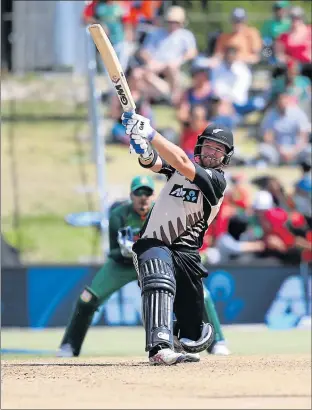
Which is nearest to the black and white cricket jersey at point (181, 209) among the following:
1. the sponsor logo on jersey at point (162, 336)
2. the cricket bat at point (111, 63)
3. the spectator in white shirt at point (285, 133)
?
the cricket bat at point (111, 63)

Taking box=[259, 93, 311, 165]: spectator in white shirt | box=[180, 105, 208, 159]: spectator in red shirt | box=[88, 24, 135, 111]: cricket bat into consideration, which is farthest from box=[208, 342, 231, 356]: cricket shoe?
box=[259, 93, 311, 165]: spectator in white shirt

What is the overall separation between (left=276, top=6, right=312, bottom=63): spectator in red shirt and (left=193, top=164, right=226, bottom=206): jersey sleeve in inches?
366

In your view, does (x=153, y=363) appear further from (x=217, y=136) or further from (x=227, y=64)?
(x=227, y=64)

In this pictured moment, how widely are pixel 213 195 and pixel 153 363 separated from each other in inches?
48.3

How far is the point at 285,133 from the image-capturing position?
16234 mm

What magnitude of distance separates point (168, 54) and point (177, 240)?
9.31 metres

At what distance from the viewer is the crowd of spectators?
1622 cm

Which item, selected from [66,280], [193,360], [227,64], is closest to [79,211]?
[66,280]

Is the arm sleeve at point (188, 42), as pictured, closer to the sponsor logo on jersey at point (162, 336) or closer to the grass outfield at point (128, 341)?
the grass outfield at point (128, 341)

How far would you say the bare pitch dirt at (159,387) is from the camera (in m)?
6.15

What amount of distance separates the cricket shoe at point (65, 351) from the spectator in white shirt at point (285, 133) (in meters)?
6.49

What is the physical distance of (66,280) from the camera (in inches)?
555

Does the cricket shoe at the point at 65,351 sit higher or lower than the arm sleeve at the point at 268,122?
lower

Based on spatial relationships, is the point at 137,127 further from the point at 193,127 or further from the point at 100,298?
the point at 193,127
